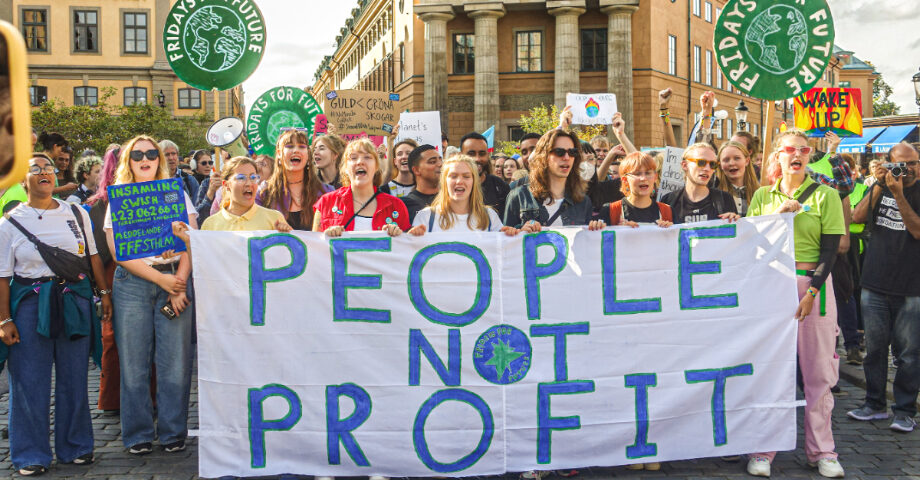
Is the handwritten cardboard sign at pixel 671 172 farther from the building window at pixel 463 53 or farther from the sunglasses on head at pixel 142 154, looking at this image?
the building window at pixel 463 53

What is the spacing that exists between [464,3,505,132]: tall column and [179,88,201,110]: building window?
23877 mm

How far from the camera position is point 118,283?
526cm

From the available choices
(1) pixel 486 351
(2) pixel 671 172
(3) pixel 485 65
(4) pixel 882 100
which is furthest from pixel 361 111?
(4) pixel 882 100

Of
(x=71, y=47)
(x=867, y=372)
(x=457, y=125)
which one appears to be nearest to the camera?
(x=867, y=372)

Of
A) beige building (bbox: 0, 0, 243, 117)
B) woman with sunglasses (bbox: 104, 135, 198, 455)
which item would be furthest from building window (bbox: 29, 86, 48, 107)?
woman with sunglasses (bbox: 104, 135, 198, 455)

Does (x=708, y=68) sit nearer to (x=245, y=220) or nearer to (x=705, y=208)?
(x=705, y=208)

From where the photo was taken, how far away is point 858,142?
3231 cm

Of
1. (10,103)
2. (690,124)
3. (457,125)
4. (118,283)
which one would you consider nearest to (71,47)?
(457,125)

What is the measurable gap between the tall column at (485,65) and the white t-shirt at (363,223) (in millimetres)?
39646

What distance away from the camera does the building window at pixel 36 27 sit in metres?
58.7

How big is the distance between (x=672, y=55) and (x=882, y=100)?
287ft

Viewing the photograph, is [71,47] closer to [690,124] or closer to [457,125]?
[457,125]

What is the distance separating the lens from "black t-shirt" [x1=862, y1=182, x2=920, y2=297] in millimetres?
5988

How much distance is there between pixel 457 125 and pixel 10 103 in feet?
150
